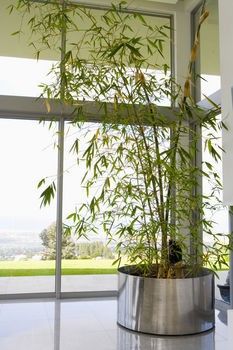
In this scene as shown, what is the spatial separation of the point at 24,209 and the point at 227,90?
273 cm

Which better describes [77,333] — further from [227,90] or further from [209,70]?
[209,70]

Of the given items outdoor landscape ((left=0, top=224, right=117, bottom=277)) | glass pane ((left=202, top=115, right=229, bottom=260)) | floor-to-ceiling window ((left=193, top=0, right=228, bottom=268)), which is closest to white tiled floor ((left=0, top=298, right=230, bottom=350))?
outdoor landscape ((left=0, top=224, right=117, bottom=277))

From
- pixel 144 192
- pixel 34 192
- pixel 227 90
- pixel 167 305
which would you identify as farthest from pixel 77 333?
pixel 227 90

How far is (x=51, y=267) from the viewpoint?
484 centimetres

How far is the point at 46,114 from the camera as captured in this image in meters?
4.84

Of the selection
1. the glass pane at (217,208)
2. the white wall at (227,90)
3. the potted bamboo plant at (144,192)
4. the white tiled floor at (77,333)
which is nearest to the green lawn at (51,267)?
the white tiled floor at (77,333)

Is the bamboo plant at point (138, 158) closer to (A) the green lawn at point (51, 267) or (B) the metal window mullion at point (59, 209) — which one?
(B) the metal window mullion at point (59, 209)

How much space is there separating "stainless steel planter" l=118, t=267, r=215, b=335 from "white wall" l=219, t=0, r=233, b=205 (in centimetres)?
81

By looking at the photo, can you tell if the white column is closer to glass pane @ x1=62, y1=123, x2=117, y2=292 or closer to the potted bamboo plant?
the potted bamboo plant

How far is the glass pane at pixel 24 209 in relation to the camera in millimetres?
4742

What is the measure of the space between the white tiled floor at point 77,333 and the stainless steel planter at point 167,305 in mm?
82

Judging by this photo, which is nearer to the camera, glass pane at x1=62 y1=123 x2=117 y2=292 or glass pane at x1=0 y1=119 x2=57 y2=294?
glass pane at x1=0 y1=119 x2=57 y2=294

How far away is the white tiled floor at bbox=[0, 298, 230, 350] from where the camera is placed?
3064 millimetres

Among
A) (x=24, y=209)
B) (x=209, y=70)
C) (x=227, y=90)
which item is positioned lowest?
(x=24, y=209)
